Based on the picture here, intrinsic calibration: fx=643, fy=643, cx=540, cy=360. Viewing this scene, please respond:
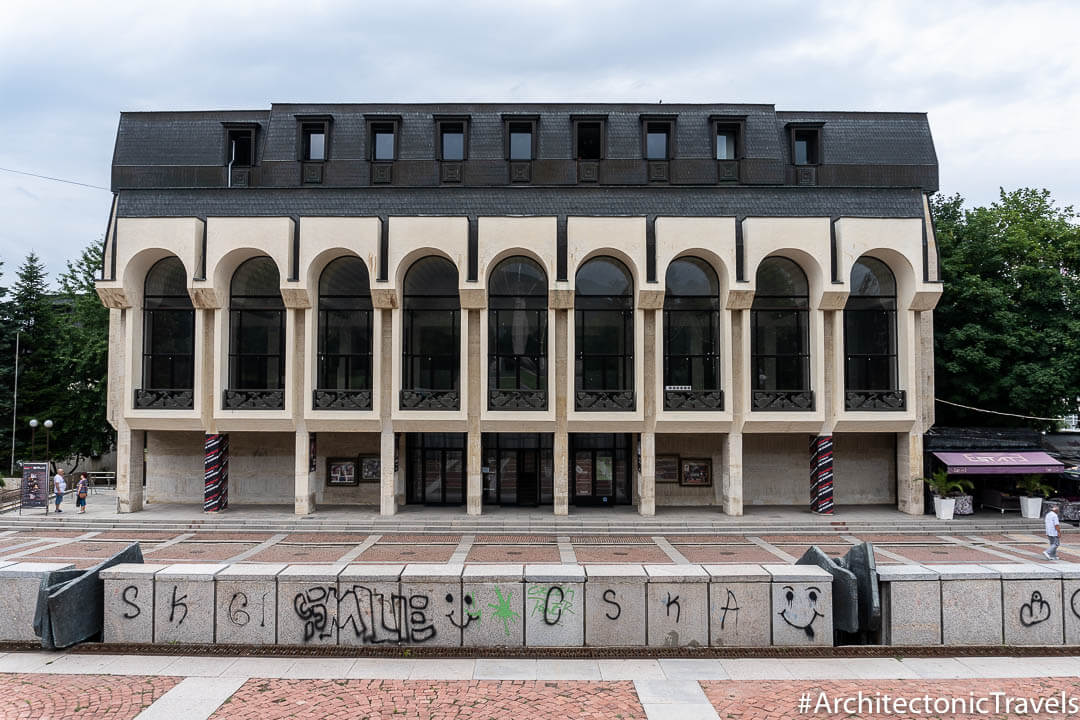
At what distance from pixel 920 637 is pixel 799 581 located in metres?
2.35

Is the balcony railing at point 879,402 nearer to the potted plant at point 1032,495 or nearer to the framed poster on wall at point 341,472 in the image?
the potted plant at point 1032,495

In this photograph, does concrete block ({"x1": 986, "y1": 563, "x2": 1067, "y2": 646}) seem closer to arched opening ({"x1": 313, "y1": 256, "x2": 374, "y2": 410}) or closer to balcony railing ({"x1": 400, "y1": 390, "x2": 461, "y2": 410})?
balcony railing ({"x1": 400, "y1": 390, "x2": 461, "y2": 410})

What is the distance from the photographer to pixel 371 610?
10.9m

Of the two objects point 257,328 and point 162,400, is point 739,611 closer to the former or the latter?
point 257,328

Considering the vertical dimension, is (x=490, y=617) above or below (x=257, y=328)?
below

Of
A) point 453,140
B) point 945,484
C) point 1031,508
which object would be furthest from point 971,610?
point 453,140

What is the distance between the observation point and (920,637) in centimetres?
1111

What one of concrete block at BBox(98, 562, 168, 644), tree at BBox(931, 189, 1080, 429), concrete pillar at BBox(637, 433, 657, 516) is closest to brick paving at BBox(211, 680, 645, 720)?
concrete block at BBox(98, 562, 168, 644)

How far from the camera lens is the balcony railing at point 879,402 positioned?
1008 inches

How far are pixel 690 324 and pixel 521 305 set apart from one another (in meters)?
7.06

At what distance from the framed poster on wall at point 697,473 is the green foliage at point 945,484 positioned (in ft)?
27.4

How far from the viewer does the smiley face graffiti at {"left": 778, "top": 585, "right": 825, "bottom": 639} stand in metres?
11.0

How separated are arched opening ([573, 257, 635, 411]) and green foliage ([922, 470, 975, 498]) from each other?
41.7 ft

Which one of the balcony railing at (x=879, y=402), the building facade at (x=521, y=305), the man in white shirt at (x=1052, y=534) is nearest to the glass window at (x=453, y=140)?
the building facade at (x=521, y=305)
